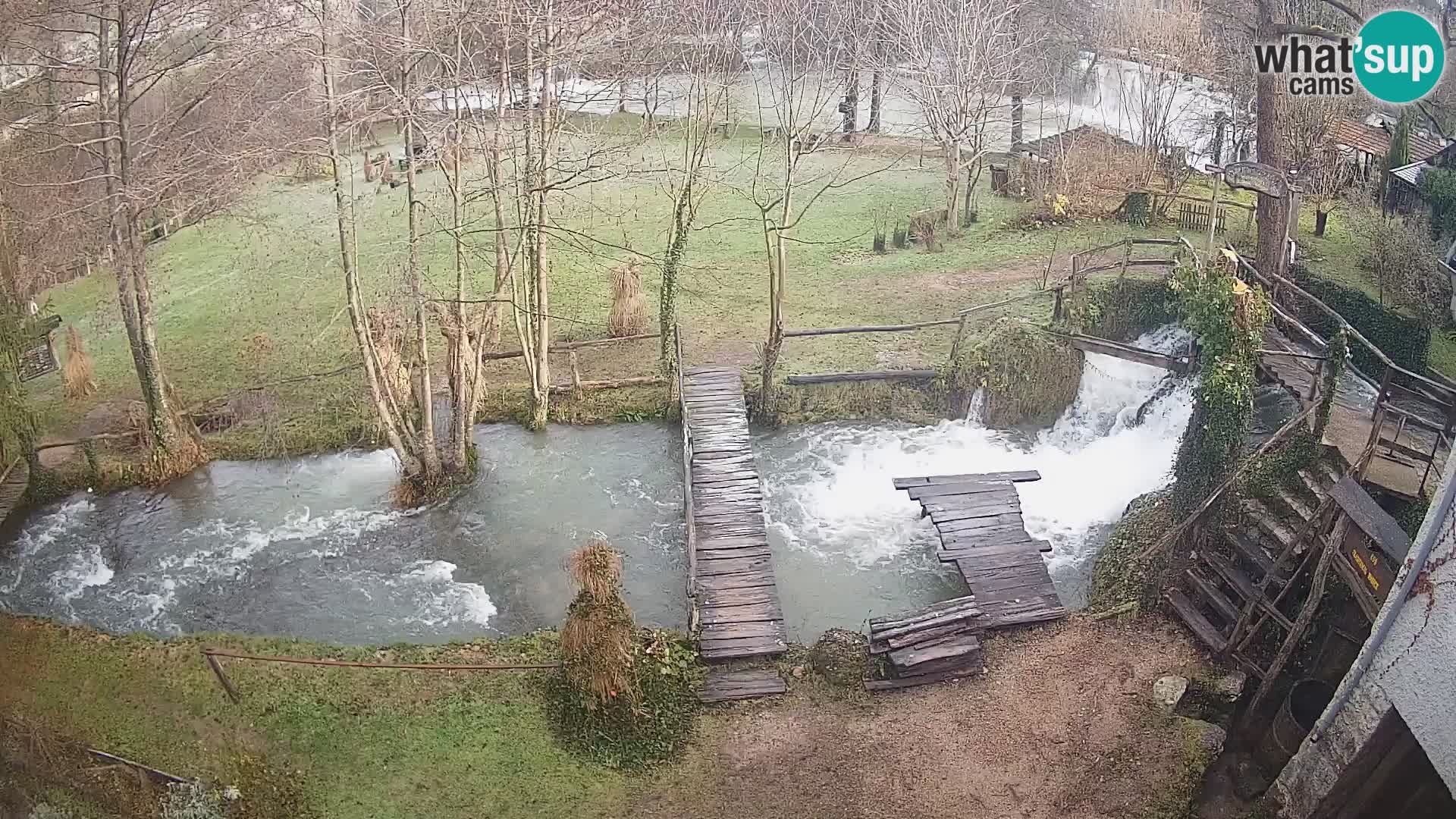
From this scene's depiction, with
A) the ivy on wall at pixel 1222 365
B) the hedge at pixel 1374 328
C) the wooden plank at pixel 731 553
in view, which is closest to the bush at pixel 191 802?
the wooden plank at pixel 731 553

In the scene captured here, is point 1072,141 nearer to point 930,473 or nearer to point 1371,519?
point 930,473

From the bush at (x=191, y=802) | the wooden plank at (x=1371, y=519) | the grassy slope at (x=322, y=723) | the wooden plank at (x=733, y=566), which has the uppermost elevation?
the wooden plank at (x=1371, y=519)

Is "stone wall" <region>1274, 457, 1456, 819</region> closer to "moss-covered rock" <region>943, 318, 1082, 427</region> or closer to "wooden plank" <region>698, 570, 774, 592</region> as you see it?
"wooden plank" <region>698, 570, 774, 592</region>

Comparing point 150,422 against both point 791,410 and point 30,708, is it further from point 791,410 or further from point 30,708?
point 791,410

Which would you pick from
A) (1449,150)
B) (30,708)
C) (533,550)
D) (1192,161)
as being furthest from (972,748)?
(1192,161)

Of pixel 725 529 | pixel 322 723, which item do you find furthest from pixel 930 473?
pixel 322 723

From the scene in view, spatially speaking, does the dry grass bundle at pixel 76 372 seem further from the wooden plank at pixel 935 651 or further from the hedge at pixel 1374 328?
the hedge at pixel 1374 328
